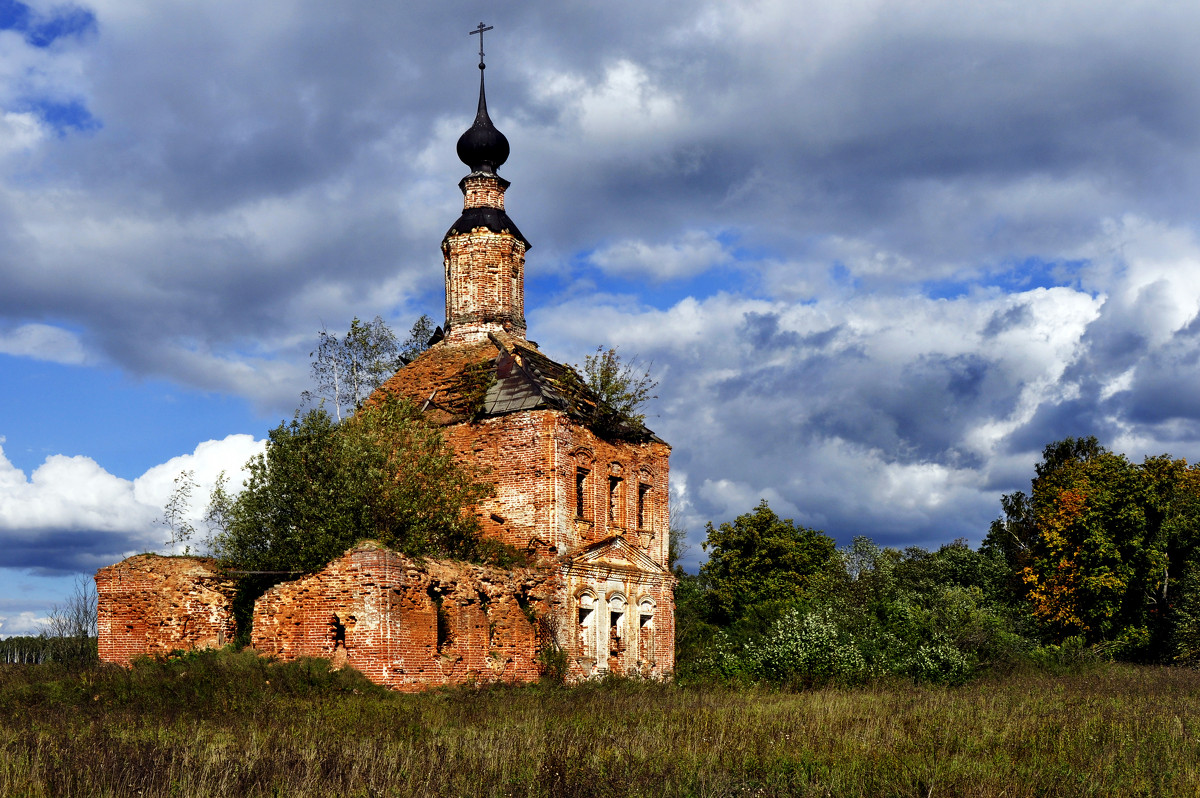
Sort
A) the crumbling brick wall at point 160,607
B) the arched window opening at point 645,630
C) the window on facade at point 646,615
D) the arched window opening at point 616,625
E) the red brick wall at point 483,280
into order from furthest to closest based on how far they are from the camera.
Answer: the red brick wall at point 483,280, the window on facade at point 646,615, the arched window opening at point 645,630, the arched window opening at point 616,625, the crumbling brick wall at point 160,607

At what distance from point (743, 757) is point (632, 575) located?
608 inches

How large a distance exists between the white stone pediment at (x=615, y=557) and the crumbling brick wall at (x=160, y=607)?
815 centimetres

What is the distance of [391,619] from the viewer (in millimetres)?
18188

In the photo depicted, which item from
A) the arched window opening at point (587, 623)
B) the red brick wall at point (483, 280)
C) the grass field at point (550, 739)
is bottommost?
the grass field at point (550, 739)

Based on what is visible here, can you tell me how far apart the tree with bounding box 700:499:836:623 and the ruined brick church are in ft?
41.0

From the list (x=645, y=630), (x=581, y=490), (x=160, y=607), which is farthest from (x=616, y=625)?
(x=160, y=607)

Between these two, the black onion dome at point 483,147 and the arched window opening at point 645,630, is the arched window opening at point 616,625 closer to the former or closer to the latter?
the arched window opening at point 645,630

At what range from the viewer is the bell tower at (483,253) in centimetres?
2961

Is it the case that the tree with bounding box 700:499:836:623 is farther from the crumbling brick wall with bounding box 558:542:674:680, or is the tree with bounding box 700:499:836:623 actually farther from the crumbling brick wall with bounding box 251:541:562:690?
the crumbling brick wall with bounding box 251:541:562:690

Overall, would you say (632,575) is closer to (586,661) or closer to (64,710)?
(586,661)

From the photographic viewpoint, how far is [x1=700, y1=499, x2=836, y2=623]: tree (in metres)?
39.6

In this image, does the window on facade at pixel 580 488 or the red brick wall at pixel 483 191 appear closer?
the window on facade at pixel 580 488

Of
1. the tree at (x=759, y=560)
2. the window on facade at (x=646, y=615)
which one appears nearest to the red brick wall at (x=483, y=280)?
the window on facade at (x=646, y=615)

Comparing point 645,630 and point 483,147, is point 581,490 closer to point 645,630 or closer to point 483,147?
point 645,630
